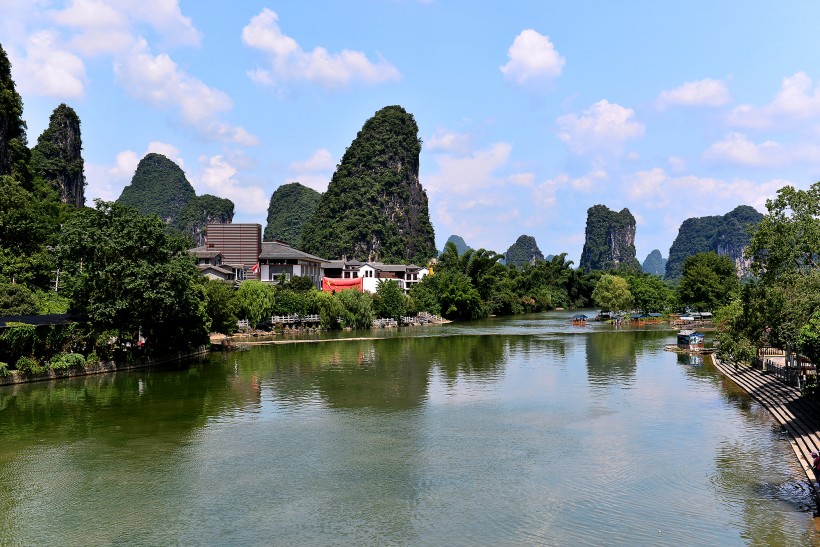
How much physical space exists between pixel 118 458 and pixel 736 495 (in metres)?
19.3

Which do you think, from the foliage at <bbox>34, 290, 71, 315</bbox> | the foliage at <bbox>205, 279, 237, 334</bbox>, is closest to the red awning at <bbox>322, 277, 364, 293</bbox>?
the foliage at <bbox>205, 279, 237, 334</bbox>

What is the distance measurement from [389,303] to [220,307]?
116 ft

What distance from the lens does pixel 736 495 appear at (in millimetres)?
19453

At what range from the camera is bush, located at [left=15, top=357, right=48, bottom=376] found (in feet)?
124

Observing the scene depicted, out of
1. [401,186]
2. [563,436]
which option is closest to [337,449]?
[563,436]

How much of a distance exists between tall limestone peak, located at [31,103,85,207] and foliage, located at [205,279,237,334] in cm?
6802

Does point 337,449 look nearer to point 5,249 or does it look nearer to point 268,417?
point 268,417

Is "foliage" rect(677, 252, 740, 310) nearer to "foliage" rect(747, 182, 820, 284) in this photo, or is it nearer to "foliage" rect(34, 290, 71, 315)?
"foliage" rect(747, 182, 820, 284)

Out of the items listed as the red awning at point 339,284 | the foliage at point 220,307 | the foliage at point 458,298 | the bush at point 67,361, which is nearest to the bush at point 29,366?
the bush at point 67,361

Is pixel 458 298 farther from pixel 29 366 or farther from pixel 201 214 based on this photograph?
pixel 201 214

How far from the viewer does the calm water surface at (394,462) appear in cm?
1739

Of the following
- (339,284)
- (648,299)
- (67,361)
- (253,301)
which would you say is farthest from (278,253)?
(648,299)

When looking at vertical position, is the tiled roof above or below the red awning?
above

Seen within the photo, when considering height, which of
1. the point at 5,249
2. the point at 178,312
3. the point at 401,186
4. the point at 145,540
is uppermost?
the point at 401,186
